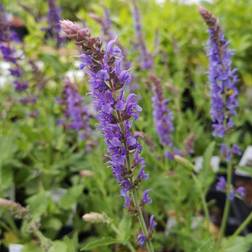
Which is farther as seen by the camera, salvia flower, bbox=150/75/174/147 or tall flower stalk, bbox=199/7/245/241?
salvia flower, bbox=150/75/174/147

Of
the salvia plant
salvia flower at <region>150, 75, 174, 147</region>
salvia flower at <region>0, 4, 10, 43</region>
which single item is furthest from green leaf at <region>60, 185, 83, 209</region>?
salvia flower at <region>0, 4, 10, 43</region>

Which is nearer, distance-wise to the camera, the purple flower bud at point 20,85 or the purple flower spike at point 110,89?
the purple flower spike at point 110,89

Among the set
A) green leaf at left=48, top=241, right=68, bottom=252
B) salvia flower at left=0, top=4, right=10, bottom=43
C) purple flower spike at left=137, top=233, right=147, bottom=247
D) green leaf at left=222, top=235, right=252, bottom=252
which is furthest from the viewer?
salvia flower at left=0, top=4, right=10, bottom=43

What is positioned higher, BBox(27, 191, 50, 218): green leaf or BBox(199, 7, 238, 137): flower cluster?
BBox(199, 7, 238, 137): flower cluster

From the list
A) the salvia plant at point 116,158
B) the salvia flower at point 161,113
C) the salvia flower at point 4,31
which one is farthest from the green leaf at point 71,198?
the salvia flower at point 4,31

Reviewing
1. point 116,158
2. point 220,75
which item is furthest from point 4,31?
point 116,158

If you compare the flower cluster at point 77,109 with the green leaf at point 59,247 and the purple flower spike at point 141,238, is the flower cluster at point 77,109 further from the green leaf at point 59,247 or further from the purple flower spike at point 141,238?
the purple flower spike at point 141,238

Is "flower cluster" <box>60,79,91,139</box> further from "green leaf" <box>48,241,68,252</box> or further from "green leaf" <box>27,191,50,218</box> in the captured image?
"green leaf" <box>48,241,68,252</box>

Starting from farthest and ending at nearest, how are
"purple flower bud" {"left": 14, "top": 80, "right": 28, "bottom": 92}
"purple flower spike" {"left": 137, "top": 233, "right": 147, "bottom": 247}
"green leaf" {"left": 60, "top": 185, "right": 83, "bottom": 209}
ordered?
"purple flower bud" {"left": 14, "top": 80, "right": 28, "bottom": 92}, "green leaf" {"left": 60, "top": 185, "right": 83, "bottom": 209}, "purple flower spike" {"left": 137, "top": 233, "right": 147, "bottom": 247}

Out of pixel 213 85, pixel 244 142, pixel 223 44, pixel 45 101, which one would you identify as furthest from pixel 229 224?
pixel 45 101
